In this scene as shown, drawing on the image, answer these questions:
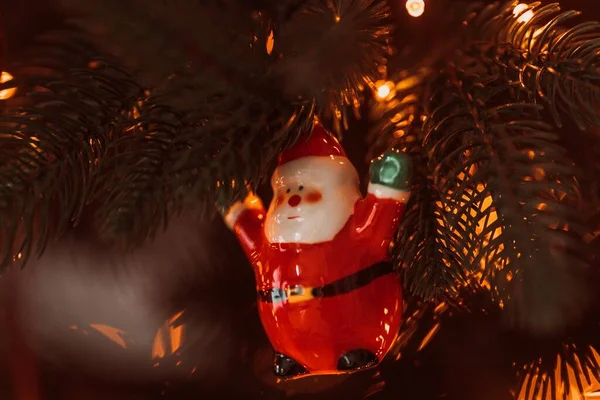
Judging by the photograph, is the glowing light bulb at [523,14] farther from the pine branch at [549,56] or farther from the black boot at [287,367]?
the black boot at [287,367]

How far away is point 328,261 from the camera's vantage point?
30cm

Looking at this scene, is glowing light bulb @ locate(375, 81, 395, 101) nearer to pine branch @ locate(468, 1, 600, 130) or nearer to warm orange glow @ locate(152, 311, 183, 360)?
pine branch @ locate(468, 1, 600, 130)

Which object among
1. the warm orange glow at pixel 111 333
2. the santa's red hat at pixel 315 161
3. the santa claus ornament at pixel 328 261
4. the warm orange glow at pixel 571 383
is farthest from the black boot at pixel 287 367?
the warm orange glow at pixel 111 333

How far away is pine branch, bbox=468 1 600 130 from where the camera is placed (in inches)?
8.8

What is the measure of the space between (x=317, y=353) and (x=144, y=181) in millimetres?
146

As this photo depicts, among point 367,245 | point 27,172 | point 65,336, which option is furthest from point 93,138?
point 65,336

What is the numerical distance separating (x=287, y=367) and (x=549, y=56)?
8.7 inches

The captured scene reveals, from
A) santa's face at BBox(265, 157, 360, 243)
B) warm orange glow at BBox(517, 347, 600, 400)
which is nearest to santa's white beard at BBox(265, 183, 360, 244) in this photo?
santa's face at BBox(265, 157, 360, 243)

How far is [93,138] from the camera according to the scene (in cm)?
27

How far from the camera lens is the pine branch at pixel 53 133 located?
0.79ft

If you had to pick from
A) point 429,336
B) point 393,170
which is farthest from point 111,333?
point 393,170

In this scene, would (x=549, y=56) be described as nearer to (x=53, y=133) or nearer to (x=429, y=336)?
(x=53, y=133)

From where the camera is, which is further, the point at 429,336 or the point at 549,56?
the point at 429,336

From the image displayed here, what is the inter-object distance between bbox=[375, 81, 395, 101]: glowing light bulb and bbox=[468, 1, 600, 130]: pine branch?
5cm
